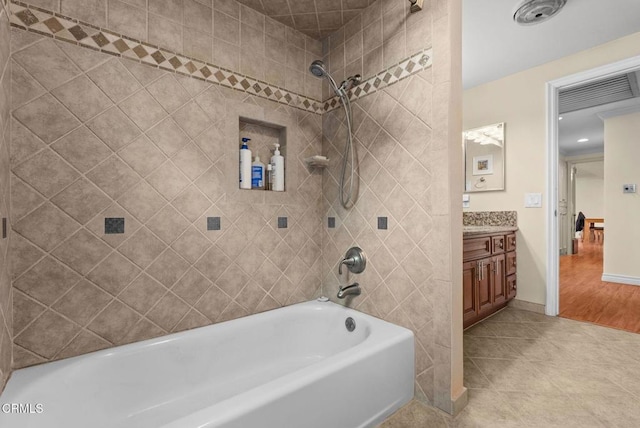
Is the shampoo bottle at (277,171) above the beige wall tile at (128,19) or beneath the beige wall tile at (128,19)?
beneath

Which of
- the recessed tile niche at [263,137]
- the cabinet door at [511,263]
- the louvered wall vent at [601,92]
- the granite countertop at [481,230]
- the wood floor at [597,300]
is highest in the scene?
the louvered wall vent at [601,92]

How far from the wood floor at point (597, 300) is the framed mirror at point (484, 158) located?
53.9 inches

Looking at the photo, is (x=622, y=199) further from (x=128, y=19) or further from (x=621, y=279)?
(x=128, y=19)

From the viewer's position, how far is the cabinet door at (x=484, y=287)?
7.61ft

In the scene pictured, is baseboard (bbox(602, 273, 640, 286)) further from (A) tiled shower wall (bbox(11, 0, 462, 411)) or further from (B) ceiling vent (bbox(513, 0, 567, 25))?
(A) tiled shower wall (bbox(11, 0, 462, 411))

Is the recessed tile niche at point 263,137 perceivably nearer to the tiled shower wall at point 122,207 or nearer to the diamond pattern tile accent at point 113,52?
the tiled shower wall at point 122,207

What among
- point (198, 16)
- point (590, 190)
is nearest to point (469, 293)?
point (198, 16)

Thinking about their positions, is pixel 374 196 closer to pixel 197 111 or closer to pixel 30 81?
pixel 197 111

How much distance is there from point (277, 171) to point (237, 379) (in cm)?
121

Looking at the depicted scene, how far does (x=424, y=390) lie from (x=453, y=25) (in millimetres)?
1791

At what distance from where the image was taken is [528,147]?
2.87 m

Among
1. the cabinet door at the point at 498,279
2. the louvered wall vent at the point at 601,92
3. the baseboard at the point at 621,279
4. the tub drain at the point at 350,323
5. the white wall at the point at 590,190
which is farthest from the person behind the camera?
the white wall at the point at 590,190

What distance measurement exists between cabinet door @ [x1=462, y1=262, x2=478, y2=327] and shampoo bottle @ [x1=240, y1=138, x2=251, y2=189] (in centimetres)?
161

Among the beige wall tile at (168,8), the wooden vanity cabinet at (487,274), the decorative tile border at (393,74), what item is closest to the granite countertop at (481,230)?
the wooden vanity cabinet at (487,274)
